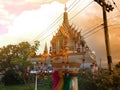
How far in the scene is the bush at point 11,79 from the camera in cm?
6129


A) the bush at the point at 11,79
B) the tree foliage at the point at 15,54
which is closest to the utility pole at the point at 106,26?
the tree foliage at the point at 15,54

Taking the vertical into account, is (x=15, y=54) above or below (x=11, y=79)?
above

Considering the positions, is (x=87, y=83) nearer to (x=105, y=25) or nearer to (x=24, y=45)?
(x=24, y=45)

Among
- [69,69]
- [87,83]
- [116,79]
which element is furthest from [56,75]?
[87,83]

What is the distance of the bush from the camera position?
61.3m

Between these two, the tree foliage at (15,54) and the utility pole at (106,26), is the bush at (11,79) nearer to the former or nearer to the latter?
the tree foliage at (15,54)

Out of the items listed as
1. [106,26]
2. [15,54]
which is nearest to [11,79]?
[15,54]

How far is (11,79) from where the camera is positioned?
6300 centimetres

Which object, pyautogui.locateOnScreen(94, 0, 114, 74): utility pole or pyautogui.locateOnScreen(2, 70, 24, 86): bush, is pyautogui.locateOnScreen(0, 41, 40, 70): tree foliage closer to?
pyautogui.locateOnScreen(2, 70, 24, 86): bush

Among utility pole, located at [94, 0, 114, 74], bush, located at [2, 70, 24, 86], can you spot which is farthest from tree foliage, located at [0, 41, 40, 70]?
utility pole, located at [94, 0, 114, 74]

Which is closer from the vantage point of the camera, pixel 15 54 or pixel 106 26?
pixel 106 26

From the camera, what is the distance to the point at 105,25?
20.4 metres

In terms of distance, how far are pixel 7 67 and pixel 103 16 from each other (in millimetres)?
45884

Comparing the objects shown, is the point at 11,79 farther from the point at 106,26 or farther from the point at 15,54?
the point at 106,26
